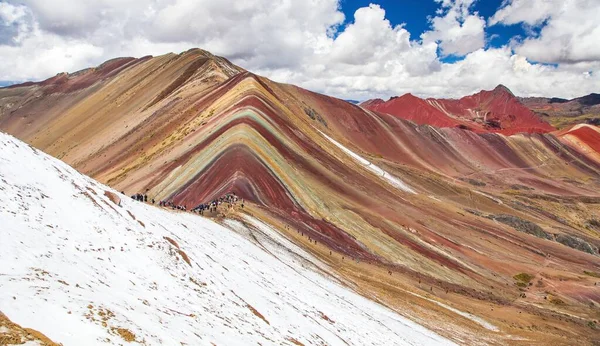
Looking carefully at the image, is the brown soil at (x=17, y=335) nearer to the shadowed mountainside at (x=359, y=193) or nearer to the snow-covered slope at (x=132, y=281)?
the snow-covered slope at (x=132, y=281)

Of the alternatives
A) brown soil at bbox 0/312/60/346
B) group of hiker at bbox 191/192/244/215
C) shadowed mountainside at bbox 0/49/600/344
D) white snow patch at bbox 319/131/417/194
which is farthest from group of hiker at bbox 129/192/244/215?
white snow patch at bbox 319/131/417/194

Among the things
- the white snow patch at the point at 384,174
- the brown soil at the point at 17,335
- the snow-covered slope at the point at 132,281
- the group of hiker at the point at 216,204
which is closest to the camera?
the brown soil at the point at 17,335

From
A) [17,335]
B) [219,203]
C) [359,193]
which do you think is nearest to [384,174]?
[359,193]

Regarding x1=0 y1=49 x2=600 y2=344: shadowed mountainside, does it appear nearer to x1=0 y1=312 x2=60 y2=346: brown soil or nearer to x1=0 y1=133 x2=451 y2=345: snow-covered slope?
x1=0 y1=133 x2=451 y2=345: snow-covered slope

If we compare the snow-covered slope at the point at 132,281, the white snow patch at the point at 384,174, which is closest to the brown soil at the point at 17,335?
the snow-covered slope at the point at 132,281

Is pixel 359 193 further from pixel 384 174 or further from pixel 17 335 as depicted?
pixel 17 335
